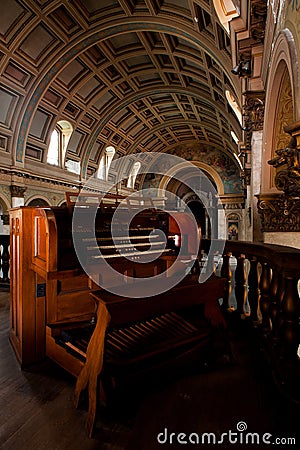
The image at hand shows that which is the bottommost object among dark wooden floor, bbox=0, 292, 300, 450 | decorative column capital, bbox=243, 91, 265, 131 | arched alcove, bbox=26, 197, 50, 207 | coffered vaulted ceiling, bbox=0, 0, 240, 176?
dark wooden floor, bbox=0, 292, 300, 450

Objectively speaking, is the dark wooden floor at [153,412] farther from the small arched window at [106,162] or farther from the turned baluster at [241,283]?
the small arched window at [106,162]

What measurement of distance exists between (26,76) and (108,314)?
10360mm

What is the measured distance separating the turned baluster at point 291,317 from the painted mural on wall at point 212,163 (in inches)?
666

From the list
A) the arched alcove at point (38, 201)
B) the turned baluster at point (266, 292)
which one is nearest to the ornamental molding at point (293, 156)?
the turned baluster at point (266, 292)

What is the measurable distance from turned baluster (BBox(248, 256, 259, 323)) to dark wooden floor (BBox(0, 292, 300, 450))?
590 mm

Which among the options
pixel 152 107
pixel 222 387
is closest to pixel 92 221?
pixel 222 387

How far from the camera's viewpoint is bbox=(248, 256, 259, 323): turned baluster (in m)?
2.69

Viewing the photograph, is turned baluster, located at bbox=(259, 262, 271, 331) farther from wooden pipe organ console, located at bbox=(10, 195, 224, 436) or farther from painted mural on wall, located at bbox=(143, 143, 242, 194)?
painted mural on wall, located at bbox=(143, 143, 242, 194)

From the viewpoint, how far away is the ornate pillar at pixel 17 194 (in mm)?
9930

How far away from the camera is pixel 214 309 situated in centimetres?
248

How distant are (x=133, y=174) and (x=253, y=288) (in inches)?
633

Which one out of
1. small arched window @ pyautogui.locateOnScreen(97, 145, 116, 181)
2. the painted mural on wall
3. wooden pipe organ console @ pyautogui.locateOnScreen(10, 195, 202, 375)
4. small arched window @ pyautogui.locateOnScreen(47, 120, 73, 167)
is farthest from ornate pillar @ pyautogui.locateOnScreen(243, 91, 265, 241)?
the painted mural on wall

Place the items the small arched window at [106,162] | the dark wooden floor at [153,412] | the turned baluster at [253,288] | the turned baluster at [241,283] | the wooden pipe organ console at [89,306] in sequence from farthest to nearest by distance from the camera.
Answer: the small arched window at [106,162] < the turned baluster at [241,283] < the turned baluster at [253,288] < the wooden pipe organ console at [89,306] < the dark wooden floor at [153,412]

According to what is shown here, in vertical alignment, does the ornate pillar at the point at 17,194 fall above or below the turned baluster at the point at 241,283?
above
